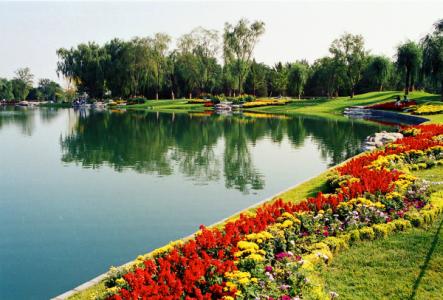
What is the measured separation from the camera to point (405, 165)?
548 inches

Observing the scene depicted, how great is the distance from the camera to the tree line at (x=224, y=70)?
63469mm

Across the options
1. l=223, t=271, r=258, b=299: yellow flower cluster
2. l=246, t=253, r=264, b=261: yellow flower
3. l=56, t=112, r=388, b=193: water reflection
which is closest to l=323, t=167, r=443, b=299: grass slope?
l=246, t=253, r=264, b=261: yellow flower

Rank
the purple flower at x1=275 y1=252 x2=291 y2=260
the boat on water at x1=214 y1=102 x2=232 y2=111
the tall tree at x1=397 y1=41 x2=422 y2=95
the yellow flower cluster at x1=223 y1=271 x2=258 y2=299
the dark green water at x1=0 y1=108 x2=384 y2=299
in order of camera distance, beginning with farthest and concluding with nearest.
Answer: the boat on water at x1=214 y1=102 x2=232 y2=111, the tall tree at x1=397 y1=41 x2=422 y2=95, the dark green water at x1=0 y1=108 x2=384 y2=299, the purple flower at x1=275 y1=252 x2=291 y2=260, the yellow flower cluster at x1=223 y1=271 x2=258 y2=299

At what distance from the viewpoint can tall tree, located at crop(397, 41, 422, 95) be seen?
53.0 metres

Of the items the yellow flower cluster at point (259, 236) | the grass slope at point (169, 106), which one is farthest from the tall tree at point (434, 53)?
the yellow flower cluster at point (259, 236)

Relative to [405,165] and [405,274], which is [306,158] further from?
[405,274]

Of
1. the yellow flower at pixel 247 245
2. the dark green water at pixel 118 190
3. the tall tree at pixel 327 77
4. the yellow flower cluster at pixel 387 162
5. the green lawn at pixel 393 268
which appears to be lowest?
the dark green water at pixel 118 190

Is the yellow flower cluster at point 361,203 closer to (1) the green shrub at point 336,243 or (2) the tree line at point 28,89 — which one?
(1) the green shrub at point 336,243

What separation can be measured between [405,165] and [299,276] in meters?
9.62

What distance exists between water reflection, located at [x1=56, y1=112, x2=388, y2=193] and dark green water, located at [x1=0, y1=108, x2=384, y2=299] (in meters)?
0.07

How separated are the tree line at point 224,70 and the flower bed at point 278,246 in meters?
50.6

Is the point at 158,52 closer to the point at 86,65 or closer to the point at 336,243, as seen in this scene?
the point at 86,65

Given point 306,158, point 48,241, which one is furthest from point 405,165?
point 48,241

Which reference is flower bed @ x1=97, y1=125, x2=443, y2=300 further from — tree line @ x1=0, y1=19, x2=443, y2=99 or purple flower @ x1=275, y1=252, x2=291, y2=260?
tree line @ x1=0, y1=19, x2=443, y2=99
